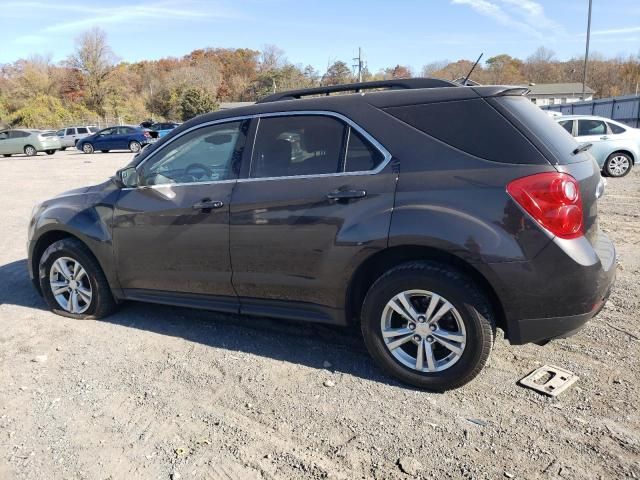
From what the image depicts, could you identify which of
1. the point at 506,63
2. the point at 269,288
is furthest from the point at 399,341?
the point at 506,63

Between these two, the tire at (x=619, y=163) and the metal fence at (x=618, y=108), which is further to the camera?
the metal fence at (x=618, y=108)

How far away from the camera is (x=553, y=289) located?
2926 millimetres

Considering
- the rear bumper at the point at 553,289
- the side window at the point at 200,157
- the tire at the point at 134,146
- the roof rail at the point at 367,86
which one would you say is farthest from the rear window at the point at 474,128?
the tire at the point at 134,146

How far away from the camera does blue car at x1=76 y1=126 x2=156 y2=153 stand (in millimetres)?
31797

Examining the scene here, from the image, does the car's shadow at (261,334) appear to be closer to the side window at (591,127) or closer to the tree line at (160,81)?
the side window at (591,127)

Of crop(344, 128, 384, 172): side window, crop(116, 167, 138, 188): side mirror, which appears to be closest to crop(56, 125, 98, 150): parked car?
crop(116, 167, 138, 188): side mirror

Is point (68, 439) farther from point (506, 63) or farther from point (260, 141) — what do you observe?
point (506, 63)

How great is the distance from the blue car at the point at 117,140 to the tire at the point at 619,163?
2588 centimetres

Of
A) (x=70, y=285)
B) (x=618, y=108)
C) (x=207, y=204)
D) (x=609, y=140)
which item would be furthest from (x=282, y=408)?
(x=618, y=108)

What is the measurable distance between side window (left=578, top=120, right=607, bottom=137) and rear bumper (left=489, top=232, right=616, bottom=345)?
11850mm

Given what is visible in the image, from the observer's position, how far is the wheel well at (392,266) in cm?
314

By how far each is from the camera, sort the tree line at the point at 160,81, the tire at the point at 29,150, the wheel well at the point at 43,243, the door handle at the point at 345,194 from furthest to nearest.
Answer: the tree line at the point at 160,81
the tire at the point at 29,150
the wheel well at the point at 43,243
the door handle at the point at 345,194

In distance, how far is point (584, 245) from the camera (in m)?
2.97

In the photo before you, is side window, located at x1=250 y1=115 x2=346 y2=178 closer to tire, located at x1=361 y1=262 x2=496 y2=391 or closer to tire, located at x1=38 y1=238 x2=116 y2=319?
tire, located at x1=361 y1=262 x2=496 y2=391
